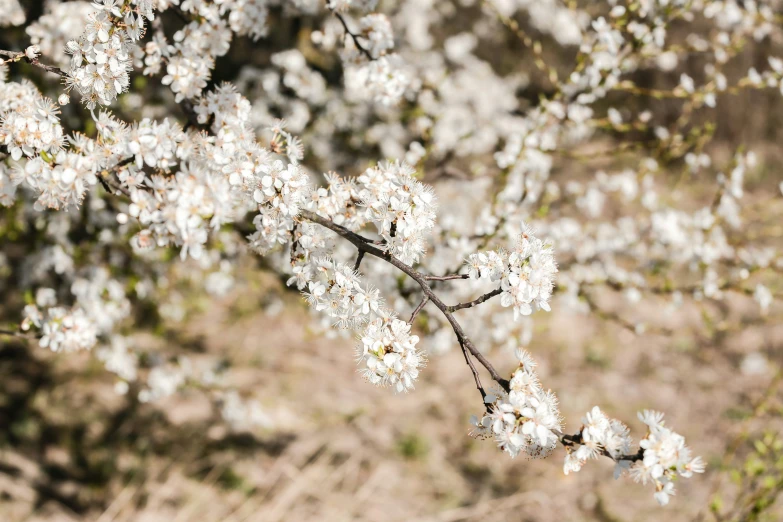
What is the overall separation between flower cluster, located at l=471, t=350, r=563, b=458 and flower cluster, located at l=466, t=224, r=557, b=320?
161 mm

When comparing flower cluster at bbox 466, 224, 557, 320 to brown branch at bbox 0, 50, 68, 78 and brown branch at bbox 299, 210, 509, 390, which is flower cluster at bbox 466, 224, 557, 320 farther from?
brown branch at bbox 0, 50, 68, 78

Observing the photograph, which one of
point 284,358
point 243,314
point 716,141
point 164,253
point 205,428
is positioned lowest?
point 205,428

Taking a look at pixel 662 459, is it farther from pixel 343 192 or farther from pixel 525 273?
pixel 343 192

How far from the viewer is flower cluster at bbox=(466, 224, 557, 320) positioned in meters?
1.54

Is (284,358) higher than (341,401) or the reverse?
higher

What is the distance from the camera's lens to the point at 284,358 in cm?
441

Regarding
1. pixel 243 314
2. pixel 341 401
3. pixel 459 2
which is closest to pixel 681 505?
pixel 341 401

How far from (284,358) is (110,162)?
307cm

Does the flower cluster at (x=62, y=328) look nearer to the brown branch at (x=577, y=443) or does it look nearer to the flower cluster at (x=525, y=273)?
the flower cluster at (x=525, y=273)

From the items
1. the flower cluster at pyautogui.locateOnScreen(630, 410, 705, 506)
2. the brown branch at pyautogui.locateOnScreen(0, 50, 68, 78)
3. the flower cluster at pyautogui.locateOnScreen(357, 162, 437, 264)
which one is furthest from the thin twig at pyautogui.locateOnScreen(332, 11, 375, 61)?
the flower cluster at pyautogui.locateOnScreen(630, 410, 705, 506)

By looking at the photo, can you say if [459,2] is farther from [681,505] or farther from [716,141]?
[681,505]

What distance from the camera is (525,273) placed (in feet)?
5.04

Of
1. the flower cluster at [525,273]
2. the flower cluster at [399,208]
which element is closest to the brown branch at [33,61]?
the flower cluster at [399,208]

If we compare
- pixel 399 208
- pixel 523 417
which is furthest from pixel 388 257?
pixel 523 417
